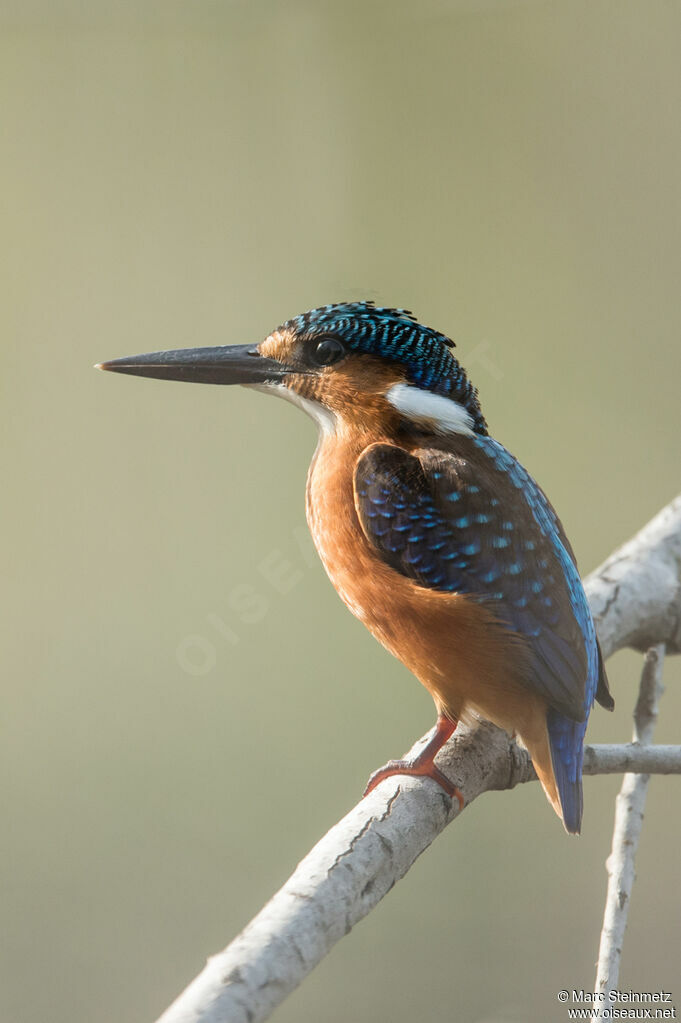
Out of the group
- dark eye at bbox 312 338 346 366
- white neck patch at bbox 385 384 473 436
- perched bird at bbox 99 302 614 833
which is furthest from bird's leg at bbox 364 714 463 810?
dark eye at bbox 312 338 346 366

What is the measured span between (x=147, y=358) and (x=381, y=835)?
2.30ft

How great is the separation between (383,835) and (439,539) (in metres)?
0.33

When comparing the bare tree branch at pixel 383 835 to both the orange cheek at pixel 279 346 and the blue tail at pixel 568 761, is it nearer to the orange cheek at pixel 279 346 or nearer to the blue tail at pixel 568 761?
the blue tail at pixel 568 761

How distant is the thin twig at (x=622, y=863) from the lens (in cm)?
111

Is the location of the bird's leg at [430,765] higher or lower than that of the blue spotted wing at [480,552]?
lower

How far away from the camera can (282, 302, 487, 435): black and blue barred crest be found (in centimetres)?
127

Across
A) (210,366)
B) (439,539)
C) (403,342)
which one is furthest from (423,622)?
(210,366)

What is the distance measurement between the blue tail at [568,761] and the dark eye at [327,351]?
50cm

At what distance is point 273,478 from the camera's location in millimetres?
2754

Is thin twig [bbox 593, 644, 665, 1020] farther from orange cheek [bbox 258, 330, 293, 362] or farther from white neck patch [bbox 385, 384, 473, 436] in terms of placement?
orange cheek [bbox 258, 330, 293, 362]

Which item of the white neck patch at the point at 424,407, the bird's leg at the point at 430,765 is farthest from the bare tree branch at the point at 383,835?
the white neck patch at the point at 424,407

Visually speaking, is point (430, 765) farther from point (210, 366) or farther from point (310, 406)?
point (210, 366)

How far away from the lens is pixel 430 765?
3.96 feet

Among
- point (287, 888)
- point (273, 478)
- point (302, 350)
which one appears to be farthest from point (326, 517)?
point (273, 478)
